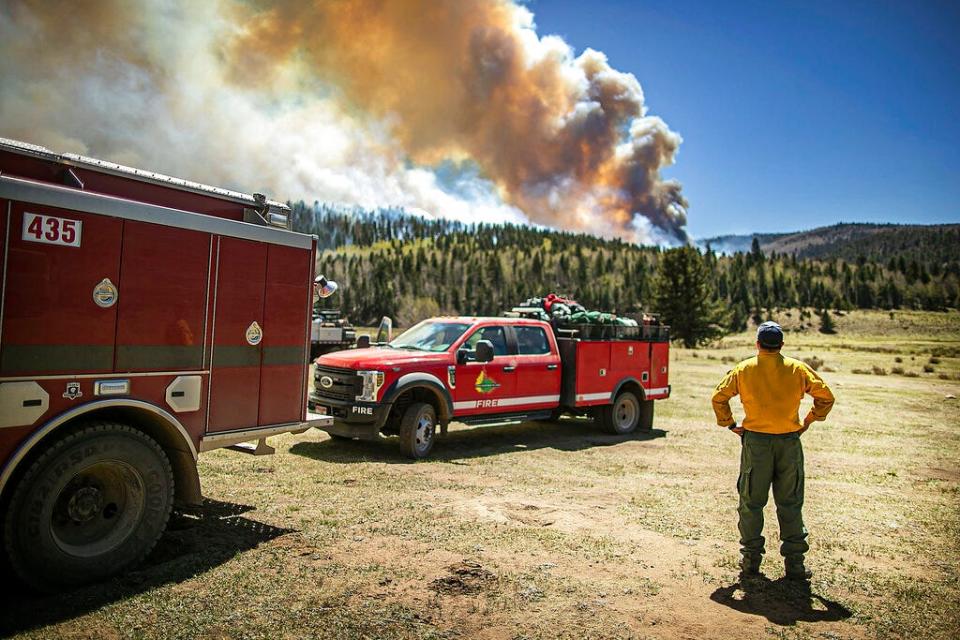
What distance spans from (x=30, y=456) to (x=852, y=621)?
225 inches

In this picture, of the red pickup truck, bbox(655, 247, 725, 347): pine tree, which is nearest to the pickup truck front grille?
the red pickup truck

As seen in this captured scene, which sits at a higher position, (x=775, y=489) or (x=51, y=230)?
(x=51, y=230)

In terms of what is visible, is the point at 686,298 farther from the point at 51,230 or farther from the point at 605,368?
the point at 51,230

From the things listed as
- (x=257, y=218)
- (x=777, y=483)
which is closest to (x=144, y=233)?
(x=257, y=218)

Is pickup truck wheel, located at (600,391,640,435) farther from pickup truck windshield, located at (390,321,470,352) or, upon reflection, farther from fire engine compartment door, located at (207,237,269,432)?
fire engine compartment door, located at (207,237,269,432)

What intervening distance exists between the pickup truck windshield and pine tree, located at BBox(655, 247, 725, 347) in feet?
202

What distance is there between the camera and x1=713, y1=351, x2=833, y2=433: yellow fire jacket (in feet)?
16.9

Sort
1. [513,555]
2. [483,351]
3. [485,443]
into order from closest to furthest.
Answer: [513,555] → [483,351] → [485,443]

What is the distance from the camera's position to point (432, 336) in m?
10.7

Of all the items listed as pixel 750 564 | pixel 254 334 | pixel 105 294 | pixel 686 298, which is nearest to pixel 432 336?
pixel 254 334

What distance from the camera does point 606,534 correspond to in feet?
20.4

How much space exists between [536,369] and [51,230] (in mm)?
8064

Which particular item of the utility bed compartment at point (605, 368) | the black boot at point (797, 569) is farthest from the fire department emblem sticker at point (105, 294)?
the utility bed compartment at point (605, 368)

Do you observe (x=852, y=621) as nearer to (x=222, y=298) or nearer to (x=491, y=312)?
(x=222, y=298)
